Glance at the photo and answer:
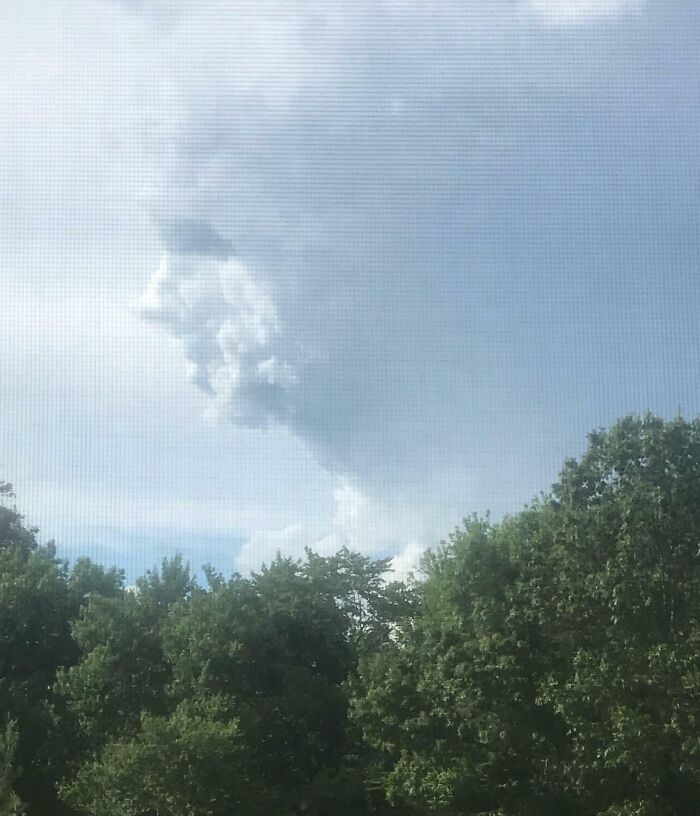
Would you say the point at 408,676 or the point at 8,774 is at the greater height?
the point at 408,676

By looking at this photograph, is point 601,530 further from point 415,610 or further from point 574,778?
point 415,610

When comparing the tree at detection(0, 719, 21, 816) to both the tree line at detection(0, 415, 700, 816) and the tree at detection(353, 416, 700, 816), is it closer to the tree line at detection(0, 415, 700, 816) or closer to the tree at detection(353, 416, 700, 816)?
the tree line at detection(0, 415, 700, 816)

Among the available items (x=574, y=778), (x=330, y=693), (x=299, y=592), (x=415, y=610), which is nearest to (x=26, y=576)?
(x=299, y=592)

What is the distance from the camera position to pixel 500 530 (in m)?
29.8

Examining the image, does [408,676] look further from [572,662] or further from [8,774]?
[8,774]

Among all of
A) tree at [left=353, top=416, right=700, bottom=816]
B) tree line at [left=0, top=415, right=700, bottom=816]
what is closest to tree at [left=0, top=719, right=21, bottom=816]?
tree line at [left=0, top=415, right=700, bottom=816]

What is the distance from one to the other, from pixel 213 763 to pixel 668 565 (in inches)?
555

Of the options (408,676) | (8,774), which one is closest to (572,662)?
(408,676)

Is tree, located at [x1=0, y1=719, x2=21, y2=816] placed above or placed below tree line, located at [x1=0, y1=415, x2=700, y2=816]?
below

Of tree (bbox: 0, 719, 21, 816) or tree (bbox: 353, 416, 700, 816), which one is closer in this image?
tree (bbox: 353, 416, 700, 816)

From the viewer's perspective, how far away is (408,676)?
27.4 metres

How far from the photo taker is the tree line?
2398 centimetres

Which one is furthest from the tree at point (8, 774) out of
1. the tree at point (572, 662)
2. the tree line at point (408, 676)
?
the tree at point (572, 662)

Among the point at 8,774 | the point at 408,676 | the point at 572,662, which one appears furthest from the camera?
the point at 408,676
